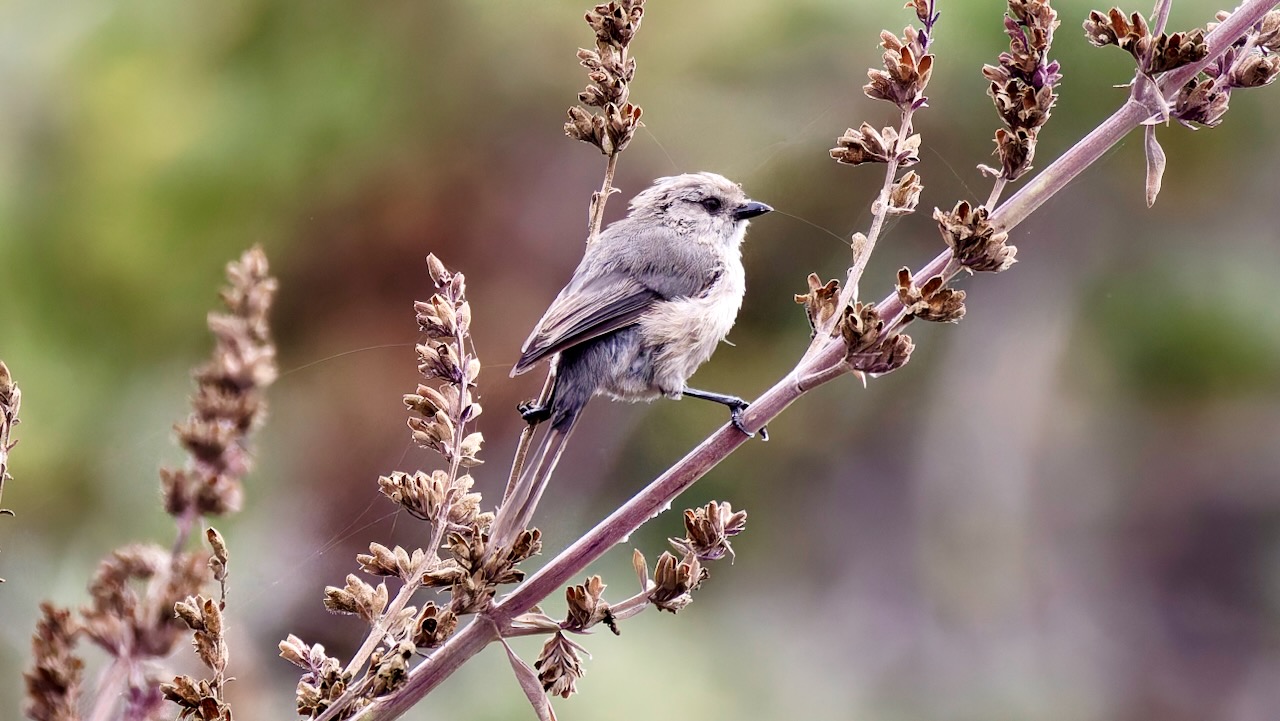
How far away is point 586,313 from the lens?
5.88 ft

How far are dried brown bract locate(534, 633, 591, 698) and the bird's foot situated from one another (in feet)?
1.17

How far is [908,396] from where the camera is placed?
351 centimetres

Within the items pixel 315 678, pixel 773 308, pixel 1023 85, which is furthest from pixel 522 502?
pixel 773 308

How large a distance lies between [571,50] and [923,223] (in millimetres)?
1241

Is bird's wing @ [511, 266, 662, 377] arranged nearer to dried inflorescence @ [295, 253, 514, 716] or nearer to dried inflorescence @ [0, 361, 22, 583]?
dried inflorescence @ [295, 253, 514, 716]

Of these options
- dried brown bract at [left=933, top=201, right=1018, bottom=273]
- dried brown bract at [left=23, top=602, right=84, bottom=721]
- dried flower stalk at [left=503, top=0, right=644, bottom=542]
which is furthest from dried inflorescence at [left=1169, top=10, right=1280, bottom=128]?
dried brown bract at [left=23, top=602, right=84, bottom=721]

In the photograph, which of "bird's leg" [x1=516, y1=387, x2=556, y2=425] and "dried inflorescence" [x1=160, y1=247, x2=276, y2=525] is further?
"bird's leg" [x1=516, y1=387, x2=556, y2=425]

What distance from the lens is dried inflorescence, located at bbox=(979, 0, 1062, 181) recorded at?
3.33 feet

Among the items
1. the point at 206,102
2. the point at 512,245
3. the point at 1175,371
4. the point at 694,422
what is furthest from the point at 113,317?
the point at 1175,371

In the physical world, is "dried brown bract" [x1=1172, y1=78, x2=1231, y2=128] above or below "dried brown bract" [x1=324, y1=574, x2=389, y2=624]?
above

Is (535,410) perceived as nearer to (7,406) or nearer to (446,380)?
(446,380)

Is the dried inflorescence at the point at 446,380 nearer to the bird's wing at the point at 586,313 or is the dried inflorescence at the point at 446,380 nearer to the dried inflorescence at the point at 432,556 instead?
the dried inflorescence at the point at 432,556

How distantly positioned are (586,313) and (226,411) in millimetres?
1059

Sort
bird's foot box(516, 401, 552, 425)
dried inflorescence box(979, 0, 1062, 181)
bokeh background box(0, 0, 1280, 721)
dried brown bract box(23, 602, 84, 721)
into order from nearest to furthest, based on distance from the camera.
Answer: dried brown bract box(23, 602, 84, 721)
dried inflorescence box(979, 0, 1062, 181)
bird's foot box(516, 401, 552, 425)
bokeh background box(0, 0, 1280, 721)
